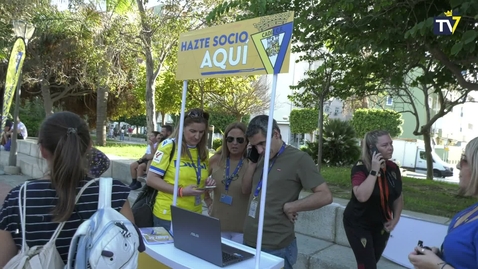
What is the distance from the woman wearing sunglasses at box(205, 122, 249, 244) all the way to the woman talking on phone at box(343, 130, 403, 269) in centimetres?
90

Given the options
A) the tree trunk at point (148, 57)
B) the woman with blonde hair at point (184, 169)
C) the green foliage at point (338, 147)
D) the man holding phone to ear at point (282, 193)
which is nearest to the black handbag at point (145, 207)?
the woman with blonde hair at point (184, 169)

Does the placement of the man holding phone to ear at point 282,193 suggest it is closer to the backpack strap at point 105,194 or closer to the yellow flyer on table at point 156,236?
the yellow flyer on table at point 156,236

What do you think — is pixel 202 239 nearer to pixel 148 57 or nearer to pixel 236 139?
pixel 236 139

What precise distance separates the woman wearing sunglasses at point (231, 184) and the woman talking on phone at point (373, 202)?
0.90 meters

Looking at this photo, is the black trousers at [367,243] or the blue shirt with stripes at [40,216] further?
the black trousers at [367,243]

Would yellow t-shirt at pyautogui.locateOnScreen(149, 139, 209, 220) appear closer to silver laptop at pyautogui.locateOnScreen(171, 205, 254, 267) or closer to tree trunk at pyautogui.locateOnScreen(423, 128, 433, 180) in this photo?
silver laptop at pyautogui.locateOnScreen(171, 205, 254, 267)

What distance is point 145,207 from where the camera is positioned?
10.3 ft

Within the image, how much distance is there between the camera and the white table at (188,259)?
89.0 inches

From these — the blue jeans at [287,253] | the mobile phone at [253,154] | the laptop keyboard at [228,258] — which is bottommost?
the blue jeans at [287,253]

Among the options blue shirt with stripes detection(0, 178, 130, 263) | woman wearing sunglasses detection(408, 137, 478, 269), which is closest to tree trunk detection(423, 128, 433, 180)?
woman wearing sunglasses detection(408, 137, 478, 269)

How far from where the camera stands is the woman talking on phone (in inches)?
114

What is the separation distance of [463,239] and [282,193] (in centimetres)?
122

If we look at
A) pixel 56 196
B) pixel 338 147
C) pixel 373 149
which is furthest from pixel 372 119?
pixel 56 196

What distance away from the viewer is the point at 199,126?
123 inches
